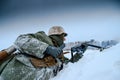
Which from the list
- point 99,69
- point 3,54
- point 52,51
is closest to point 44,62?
point 52,51

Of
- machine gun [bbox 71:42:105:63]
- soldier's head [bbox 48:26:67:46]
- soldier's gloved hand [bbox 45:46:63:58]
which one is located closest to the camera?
soldier's gloved hand [bbox 45:46:63:58]

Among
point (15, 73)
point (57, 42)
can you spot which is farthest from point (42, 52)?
point (57, 42)

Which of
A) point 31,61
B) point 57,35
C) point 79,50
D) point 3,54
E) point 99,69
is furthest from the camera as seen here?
point 57,35

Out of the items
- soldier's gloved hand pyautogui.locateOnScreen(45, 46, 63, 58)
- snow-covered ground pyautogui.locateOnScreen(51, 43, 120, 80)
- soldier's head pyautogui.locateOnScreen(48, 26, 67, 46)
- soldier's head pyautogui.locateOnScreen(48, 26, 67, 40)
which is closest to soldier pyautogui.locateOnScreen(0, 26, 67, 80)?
soldier's gloved hand pyautogui.locateOnScreen(45, 46, 63, 58)

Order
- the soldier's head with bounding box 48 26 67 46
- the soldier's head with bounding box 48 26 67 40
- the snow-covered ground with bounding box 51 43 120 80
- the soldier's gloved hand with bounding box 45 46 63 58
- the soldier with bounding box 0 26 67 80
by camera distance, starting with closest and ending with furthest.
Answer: the snow-covered ground with bounding box 51 43 120 80 < the soldier with bounding box 0 26 67 80 < the soldier's gloved hand with bounding box 45 46 63 58 < the soldier's head with bounding box 48 26 67 46 < the soldier's head with bounding box 48 26 67 40

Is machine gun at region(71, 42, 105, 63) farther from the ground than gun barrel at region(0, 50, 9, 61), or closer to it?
closer to it

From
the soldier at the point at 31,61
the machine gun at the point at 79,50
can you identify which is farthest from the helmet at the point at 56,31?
the soldier at the point at 31,61

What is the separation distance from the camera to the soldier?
8.36ft

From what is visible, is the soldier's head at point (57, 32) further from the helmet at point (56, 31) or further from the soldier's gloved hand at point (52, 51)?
the soldier's gloved hand at point (52, 51)

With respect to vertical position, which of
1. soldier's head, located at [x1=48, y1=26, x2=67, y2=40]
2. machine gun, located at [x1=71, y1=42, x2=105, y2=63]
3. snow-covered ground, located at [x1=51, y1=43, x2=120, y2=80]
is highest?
soldier's head, located at [x1=48, y1=26, x2=67, y2=40]

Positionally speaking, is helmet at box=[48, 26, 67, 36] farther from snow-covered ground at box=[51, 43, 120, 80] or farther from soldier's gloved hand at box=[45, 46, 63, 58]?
snow-covered ground at box=[51, 43, 120, 80]

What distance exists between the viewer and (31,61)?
2.60 metres

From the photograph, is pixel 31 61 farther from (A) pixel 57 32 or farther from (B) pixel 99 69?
(A) pixel 57 32

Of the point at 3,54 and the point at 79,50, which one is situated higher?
the point at 3,54
